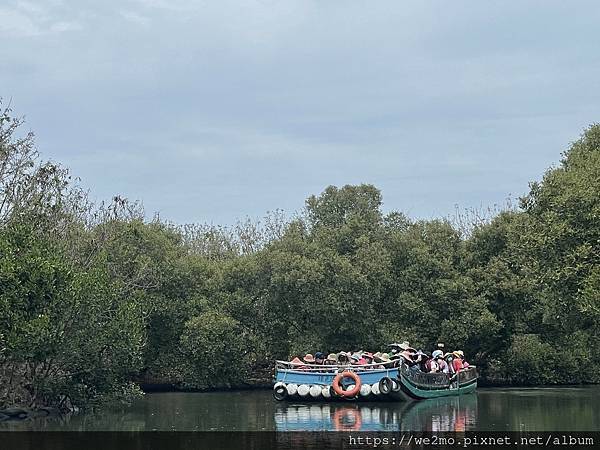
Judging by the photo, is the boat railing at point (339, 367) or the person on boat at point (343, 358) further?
the person on boat at point (343, 358)

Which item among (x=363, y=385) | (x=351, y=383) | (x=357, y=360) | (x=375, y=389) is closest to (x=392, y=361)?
(x=375, y=389)

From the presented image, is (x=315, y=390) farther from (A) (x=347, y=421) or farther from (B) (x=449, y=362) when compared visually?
(A) (x=347, y=421)

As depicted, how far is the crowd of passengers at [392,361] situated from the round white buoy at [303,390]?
82cm

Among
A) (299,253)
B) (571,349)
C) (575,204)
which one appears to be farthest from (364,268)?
(575,204)

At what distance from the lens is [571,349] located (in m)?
44.1

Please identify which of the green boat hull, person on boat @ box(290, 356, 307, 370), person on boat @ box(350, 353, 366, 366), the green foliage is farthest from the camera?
the green foliage

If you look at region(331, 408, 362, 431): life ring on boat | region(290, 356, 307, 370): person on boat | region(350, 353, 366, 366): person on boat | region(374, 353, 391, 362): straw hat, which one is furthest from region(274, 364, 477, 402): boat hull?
region(331, 408, 362, 431): life ring on boat

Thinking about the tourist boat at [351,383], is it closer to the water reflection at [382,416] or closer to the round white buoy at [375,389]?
the round white buoy at [375,389]

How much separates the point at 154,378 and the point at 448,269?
1619cm

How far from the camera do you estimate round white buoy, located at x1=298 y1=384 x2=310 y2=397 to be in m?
36.0

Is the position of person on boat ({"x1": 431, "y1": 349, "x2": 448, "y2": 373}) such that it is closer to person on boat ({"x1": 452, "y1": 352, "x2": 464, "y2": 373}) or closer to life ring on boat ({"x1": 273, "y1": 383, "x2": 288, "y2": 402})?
person on boat ({"x1": 452, "y1": 352, "x2": 464, "y2": 373})

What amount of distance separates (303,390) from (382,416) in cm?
594

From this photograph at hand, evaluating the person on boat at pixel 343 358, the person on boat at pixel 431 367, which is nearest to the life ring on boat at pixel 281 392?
the person on boat at pixel 343 358

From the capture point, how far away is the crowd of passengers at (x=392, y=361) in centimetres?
Result: 3609
